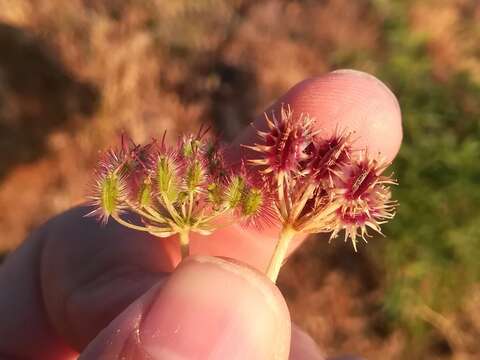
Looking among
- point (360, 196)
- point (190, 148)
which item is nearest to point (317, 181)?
point (360, 196)

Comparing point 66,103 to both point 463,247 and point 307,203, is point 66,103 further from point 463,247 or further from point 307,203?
point 307,203

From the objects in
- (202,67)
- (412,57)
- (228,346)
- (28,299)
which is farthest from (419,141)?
(228,346)

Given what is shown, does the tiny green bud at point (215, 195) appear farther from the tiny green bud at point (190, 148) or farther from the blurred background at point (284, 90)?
the blurred background at point (284, 90)

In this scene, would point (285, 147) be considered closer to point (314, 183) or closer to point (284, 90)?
point (314, 183)

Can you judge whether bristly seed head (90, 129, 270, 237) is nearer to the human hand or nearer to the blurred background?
the human hand

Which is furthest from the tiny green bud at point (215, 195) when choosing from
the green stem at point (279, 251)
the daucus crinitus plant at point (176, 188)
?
the green stem at point (279, 251)

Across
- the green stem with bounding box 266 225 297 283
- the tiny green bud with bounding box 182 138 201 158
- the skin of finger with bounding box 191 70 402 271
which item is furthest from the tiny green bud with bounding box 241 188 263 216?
the skin of finger with bounding box 191 70 402 271

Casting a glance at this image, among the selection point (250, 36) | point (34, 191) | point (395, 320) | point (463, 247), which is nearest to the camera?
point (463, 247)
